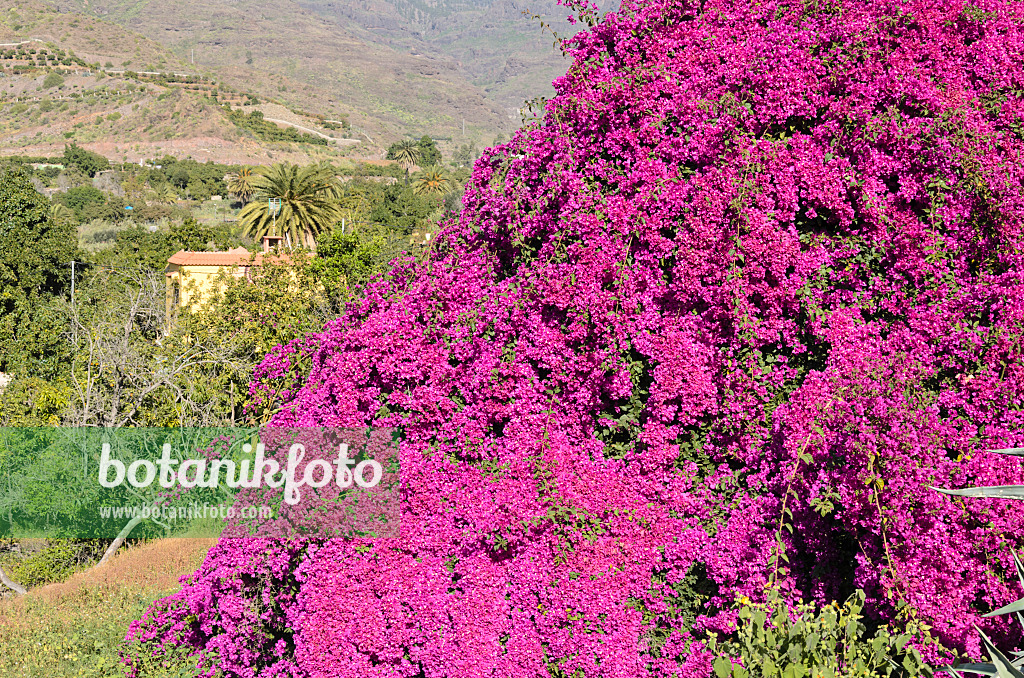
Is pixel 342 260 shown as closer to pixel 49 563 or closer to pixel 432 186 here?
pixel 49 563

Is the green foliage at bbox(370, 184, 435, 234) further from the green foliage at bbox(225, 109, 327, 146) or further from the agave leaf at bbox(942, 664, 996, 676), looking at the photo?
the green foliage at bbox(225, 109, 327, 146)

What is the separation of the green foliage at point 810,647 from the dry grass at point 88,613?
6.46m

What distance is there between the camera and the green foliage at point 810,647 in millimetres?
4496

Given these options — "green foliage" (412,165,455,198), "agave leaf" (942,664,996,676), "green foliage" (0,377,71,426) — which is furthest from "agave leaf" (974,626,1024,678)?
"green foliage" (412,165,455,198)

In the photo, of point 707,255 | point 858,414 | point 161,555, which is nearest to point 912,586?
point 858,414

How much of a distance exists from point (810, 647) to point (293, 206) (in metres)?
35.5

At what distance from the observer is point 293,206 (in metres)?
37.3

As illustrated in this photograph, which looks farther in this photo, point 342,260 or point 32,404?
point 342,260

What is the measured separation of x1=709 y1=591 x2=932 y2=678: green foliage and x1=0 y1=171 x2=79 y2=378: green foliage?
22.5 meters

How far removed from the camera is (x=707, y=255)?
17.2 ft

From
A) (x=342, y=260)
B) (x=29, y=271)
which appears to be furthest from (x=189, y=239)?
(x=342, y=260)

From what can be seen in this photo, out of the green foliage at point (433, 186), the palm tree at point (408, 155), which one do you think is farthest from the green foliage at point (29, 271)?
the palm tree at point (408, 155)

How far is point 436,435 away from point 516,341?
2.64 ft

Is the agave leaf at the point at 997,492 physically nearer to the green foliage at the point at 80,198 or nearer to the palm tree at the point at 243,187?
the palm tree at the point at 243,187
